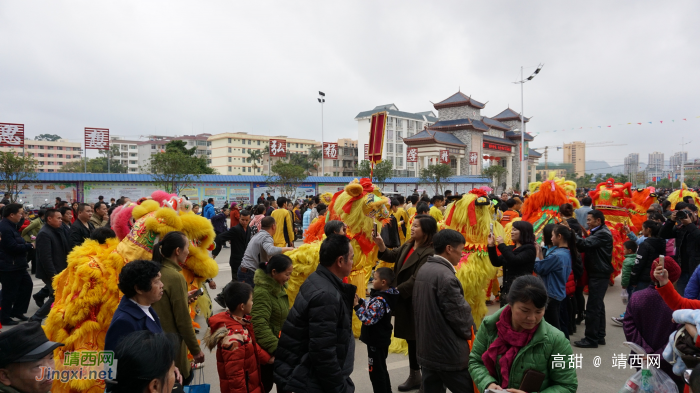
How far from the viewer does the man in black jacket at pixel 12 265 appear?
5098mm

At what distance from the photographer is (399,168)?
53594 millimetres

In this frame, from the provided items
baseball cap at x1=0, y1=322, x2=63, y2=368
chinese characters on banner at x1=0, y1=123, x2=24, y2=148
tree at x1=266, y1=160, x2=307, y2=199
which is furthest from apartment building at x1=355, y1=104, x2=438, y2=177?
baseball cap at x1=0, y1=322, x2=63, y2=368

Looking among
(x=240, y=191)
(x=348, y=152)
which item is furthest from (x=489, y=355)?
(x=348, y=152)

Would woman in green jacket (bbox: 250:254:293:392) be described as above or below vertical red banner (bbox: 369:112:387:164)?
below

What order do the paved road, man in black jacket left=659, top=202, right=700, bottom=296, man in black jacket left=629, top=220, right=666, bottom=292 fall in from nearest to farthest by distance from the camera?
the paved road
man in black jacket left=629, top=220, right=666, bottom=292
man in black jacket left=659, top=202, right=700, bottom=296

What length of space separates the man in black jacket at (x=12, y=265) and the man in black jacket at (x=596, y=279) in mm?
7126

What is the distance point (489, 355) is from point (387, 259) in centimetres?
194

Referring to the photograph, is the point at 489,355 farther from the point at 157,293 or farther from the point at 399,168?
the point at 399,168

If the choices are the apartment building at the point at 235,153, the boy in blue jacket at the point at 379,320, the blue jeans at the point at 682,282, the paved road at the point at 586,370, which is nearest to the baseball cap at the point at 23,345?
the boy in blue jacket at the point at 379,320

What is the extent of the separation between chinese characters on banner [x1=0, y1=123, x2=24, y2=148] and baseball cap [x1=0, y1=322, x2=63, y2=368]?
66.8 ft

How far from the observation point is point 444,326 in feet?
8.41

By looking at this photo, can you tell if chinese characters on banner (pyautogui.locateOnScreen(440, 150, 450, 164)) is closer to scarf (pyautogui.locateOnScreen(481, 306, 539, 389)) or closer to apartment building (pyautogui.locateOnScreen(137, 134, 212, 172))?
scarf (pyautogui.locateOnScreen(481, 306, 539, 389))

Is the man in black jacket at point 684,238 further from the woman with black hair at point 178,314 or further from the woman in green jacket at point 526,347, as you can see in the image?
the woman with black hair at point 178,314

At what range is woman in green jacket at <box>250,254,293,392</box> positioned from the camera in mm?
2707
